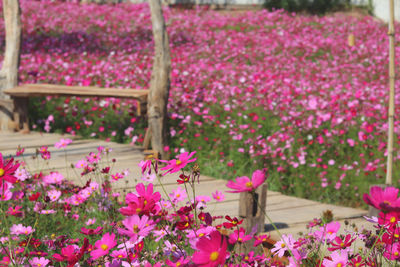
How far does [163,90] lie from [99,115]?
84.6 inches

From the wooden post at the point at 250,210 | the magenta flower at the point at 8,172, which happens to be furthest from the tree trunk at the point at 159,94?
the magenta flower at the point at 8,172

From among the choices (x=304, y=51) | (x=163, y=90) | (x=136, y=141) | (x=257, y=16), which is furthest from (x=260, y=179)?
(x=257, y=16)

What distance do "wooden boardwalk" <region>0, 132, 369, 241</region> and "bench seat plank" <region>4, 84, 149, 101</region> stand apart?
26.2 inches

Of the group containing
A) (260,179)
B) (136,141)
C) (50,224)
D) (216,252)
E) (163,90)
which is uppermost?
(260,179)

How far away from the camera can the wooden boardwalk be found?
416 centimetres

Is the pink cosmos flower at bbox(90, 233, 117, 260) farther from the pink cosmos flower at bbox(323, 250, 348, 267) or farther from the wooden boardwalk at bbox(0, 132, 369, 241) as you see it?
the wooden boardwalk at bbox(0, 132, 369, 241)

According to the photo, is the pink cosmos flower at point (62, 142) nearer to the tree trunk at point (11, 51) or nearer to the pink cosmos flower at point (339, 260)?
the pink cosmos flower at point (339, 260)

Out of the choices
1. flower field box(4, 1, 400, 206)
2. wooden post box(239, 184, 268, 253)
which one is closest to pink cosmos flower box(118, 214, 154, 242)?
wooden post box(239, 184, 268, 253)

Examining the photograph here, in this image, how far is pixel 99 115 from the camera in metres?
8.18

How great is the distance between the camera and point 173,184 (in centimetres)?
488

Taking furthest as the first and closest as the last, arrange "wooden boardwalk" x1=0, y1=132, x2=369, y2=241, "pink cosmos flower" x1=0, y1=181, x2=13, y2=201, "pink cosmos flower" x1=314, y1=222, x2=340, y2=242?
1. "wooden boardwalk" x1=0, y1=132, x2=369, y2=241
2. "pink cosmos flower" x1=0, y1=181, x2=13, y2=201
3. "pink cosmos flower" x1=314, y1=222, x2=340, y2=242

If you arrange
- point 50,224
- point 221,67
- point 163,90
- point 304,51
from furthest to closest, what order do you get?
point 304,51 → point 221,67 → point 163,90 → point 50,224

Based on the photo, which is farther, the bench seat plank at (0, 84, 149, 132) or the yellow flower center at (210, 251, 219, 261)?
the bench seat plank at (0, 84, 149, 132)

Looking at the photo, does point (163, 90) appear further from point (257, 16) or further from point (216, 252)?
point (257, 16)
